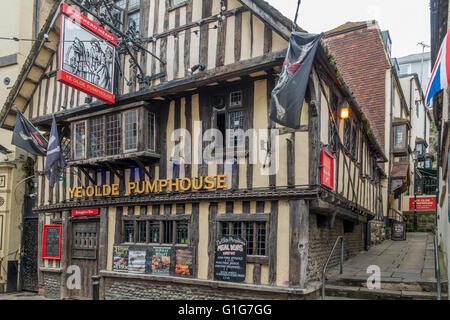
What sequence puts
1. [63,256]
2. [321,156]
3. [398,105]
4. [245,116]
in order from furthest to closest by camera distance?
[398,105] < [63,256] < [245,116] < [321,156]

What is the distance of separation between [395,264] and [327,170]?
4200mm

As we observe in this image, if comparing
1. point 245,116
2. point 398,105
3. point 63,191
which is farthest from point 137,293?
point 398,105

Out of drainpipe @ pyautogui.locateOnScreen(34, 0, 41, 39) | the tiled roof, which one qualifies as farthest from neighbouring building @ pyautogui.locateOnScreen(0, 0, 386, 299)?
the tiled roof

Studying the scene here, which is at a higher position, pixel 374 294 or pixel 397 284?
pixel 397 284

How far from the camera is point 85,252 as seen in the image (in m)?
12.4

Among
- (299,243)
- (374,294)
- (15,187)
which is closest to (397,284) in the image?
(374,294)

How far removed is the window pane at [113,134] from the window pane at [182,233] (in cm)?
268

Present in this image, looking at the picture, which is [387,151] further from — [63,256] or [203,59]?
[63,256]

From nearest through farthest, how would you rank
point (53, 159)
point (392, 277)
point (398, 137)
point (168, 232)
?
point (392, 277), point (168, 232), point (53, 159), point (398, 137)

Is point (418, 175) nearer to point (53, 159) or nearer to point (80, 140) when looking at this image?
point (80, 140)

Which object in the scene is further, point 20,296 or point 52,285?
point 20,296

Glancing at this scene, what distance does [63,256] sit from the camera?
12695 mm

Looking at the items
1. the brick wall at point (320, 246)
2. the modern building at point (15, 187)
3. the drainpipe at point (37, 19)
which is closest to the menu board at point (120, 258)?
the brick wall at point (320, 246)

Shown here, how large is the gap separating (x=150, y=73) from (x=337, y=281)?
706 cm
